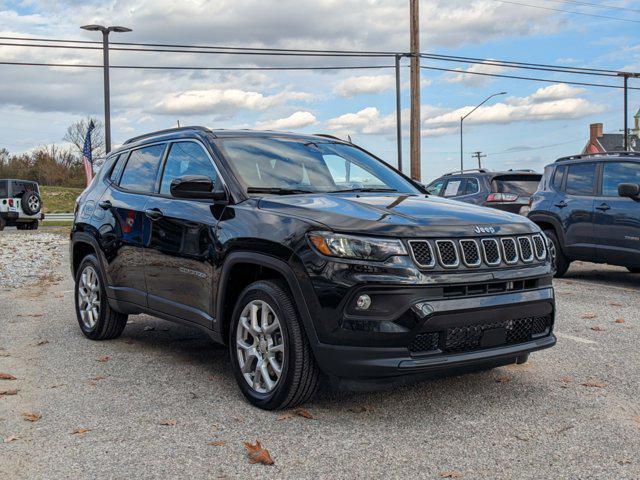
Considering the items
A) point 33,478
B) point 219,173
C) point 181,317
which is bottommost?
point 33,478

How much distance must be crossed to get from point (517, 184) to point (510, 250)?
36.8ft

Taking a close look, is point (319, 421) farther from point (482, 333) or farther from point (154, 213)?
point (154, 213)

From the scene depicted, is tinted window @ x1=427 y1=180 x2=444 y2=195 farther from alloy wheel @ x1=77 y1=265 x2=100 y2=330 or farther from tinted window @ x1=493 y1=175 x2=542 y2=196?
alloy wheel @ x1=77 y1=265 x2=100 y2=330

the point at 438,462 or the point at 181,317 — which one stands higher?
the point at 181,317

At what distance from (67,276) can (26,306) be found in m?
3.91

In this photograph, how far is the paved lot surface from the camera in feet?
12.3

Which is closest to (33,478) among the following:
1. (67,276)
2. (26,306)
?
(26,306)

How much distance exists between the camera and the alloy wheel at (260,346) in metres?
4.59

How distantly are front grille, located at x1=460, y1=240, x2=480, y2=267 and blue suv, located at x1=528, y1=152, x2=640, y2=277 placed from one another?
6449mm

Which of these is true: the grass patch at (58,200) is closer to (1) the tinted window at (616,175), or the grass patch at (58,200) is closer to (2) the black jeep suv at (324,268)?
(1) the tinted window at (616,175)

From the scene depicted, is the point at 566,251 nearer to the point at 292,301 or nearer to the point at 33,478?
the point at 292,301

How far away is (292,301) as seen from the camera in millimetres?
4469

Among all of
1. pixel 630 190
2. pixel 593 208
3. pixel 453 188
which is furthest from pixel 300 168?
pixel 453 188

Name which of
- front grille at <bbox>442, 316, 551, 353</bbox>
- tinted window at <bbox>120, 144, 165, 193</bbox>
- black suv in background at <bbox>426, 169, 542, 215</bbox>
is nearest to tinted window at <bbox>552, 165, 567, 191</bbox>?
black suv in background at <bbox>426, 169, 542, 215</bbox>
